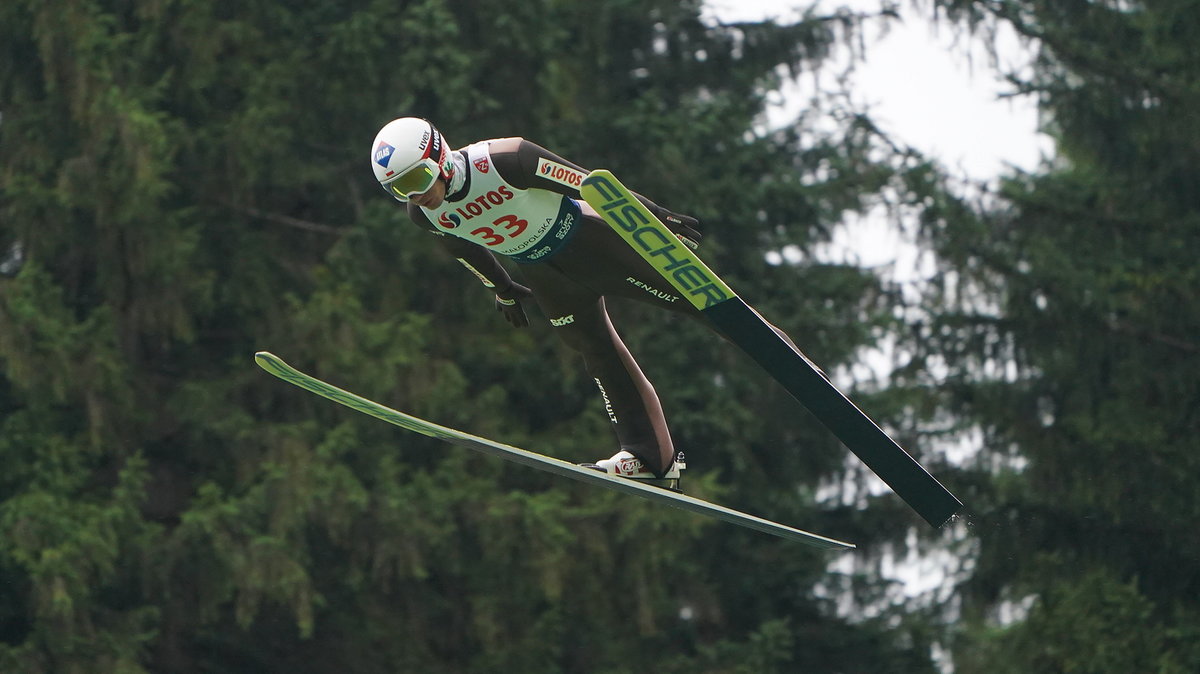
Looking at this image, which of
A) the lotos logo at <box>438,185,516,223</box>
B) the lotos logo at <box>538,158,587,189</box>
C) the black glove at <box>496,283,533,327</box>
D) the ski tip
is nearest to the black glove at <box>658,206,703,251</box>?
the lotos logo at <box>538,158,587,189</box>

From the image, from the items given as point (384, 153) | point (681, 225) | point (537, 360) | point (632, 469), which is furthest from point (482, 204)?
point (537, 360)

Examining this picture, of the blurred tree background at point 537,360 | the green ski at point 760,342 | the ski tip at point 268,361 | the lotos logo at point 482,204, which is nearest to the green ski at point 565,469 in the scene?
the ski tip at point 268,361

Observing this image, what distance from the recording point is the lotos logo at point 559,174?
5.34m

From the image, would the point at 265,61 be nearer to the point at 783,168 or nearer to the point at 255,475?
the point at 255,475

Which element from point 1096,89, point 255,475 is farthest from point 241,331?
point 1096,89

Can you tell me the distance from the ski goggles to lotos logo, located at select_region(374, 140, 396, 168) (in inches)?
2.3

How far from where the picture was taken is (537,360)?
12141mm

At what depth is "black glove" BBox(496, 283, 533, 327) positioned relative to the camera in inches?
235

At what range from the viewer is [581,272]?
18.3ft

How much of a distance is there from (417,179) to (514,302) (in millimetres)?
891

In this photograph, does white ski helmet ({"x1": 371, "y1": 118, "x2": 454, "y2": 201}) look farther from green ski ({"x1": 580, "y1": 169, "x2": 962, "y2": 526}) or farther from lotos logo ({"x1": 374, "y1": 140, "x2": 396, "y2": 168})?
green ski ({"x1": 580, "y1": 169, "x2": 962, "y2": 526})

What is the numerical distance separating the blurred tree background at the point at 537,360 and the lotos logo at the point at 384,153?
5.48 metres

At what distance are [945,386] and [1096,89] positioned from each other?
2466mm

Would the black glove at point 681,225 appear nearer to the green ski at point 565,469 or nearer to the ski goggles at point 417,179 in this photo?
the ski goggles at point 417,179
